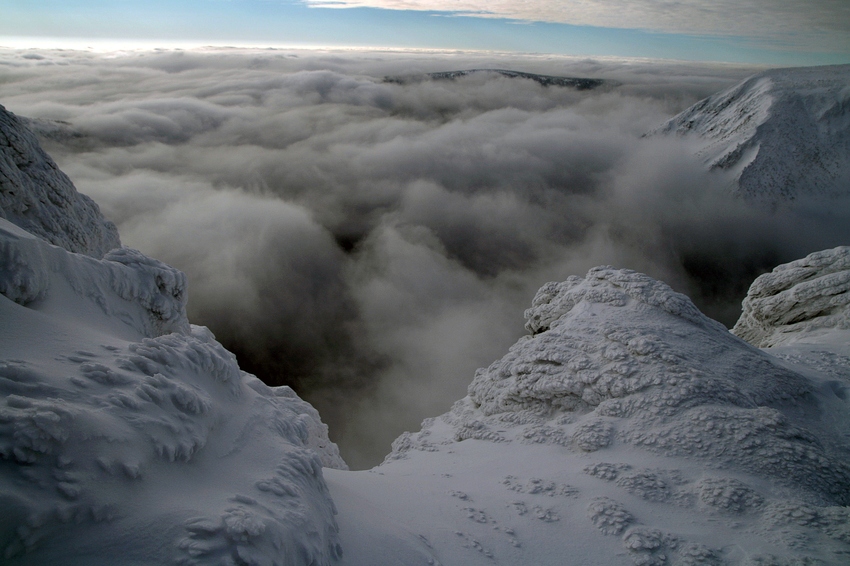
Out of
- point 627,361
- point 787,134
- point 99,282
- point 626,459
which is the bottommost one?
point 626,459

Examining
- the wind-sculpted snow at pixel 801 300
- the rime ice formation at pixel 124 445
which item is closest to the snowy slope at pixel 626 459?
the rime ice formation at pixel 124 445

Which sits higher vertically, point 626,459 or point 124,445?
point 124,445

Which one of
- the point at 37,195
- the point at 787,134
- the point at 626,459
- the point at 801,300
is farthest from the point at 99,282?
the point at 787,134

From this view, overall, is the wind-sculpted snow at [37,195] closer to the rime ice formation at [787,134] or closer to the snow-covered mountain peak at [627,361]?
the snow-covered mountain peak at [627,361]

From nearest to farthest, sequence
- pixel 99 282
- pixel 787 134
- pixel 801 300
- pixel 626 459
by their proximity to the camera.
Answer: pixel 99 282 → pixel 626 459 → pixel 801 300 → pixel 787 134

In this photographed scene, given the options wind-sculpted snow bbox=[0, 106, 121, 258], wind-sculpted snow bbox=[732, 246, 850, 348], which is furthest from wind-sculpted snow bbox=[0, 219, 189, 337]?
wind-sculpted snow bbox=[732, 246, 850, 348]

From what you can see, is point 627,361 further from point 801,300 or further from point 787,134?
point 787,134

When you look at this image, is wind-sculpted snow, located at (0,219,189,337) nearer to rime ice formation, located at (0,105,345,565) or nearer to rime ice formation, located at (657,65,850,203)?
rime ice formation, located at (0,105,345,565)
